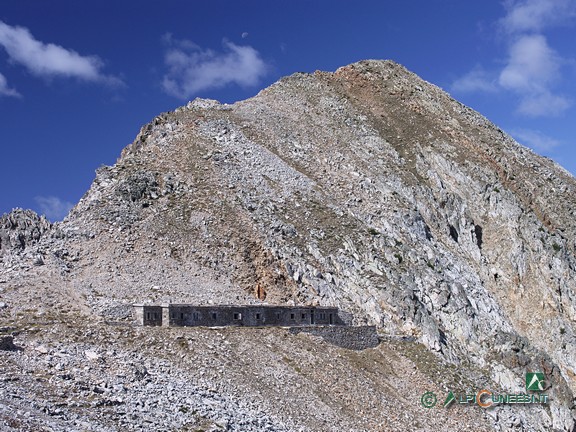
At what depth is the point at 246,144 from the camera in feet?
249

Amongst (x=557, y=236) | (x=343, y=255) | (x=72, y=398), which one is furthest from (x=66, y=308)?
(x=557, y=236)

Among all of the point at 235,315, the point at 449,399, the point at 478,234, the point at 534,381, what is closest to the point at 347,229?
the point at 235,315

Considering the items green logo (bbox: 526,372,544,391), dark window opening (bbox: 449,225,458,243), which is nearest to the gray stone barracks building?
green logo (bbox: 526,372,544,391)

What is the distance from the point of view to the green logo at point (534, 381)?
6072 centimetres

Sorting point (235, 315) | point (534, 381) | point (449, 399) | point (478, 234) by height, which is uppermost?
point (478, 234)

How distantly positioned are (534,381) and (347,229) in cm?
2105

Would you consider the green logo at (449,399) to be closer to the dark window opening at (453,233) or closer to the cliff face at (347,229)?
the cliff face at (347,229)

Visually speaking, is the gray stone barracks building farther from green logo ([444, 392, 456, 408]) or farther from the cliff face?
green logo ([444, 392, 456, 408])

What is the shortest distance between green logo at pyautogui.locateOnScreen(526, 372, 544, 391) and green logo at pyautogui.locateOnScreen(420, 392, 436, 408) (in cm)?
1332

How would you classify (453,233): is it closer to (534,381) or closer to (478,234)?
(478,234)

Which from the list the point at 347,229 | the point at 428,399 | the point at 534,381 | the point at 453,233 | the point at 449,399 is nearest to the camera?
the point at 428,399

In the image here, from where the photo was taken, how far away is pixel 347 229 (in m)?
66.4

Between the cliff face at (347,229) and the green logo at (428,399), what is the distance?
6310mm

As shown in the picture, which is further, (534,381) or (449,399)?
(534,381)
